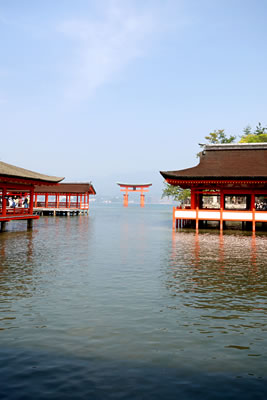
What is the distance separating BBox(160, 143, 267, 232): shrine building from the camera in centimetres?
2931

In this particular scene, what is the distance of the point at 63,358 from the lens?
5.48 meters

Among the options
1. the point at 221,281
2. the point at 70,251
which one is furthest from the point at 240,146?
the point at 221,281

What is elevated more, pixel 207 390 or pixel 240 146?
pixel 240 146

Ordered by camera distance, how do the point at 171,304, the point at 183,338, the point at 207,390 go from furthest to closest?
the point at 171,304 < the point at 183,338 < the point at 207,390

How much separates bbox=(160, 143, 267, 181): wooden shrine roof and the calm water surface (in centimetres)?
1686

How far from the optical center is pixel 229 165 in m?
32.4

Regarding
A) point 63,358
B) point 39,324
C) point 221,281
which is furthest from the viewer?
point 221,281

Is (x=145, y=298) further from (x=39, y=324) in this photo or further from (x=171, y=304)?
(x=39, y=324)

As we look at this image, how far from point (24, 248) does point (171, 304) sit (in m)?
10.8

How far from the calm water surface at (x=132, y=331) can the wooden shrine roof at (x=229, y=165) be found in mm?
16857

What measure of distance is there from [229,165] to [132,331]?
27733 mm

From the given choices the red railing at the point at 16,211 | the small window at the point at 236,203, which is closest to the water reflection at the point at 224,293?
the red railing at the point at 16,211

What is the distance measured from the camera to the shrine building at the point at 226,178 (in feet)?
96.2

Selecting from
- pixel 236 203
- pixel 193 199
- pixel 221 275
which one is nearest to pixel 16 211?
pixel 193 199
